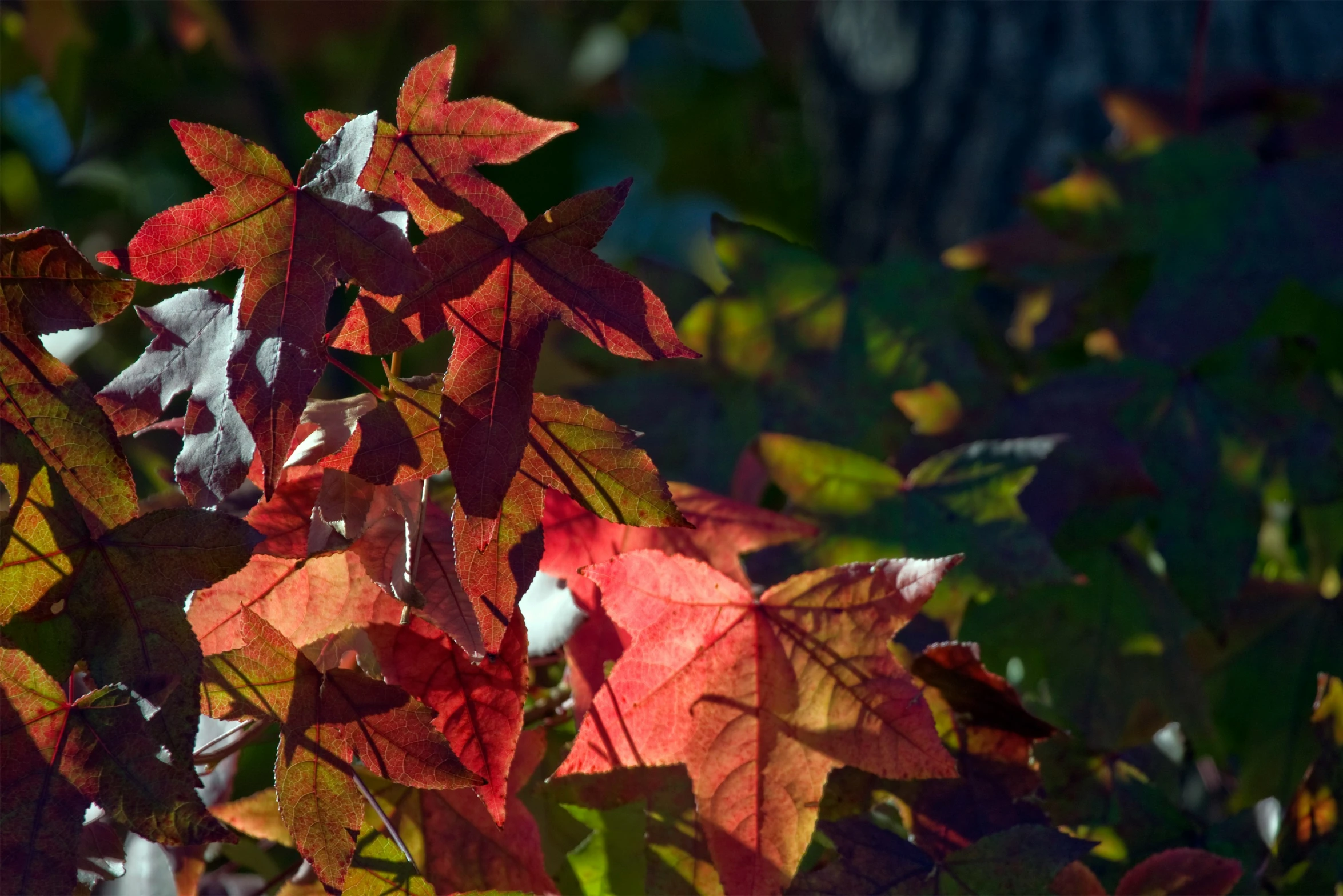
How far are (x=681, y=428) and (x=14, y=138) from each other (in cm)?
228

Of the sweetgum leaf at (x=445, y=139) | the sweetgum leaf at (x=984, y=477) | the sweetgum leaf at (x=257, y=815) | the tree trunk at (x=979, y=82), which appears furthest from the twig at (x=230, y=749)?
the tree trunk at (x=979, y=82)

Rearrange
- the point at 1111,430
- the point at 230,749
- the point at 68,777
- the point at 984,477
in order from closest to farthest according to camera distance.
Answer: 1. the point at 68,777
2. the point at 230,749
3. the point at 984,477
4. the point at 1111,430

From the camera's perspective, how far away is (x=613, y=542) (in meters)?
0.60

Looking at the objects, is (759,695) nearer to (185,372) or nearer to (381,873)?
(381,873)

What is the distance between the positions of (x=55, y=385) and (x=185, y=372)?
6 cm

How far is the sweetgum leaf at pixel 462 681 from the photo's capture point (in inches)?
20.0

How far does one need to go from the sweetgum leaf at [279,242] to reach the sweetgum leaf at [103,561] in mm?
86

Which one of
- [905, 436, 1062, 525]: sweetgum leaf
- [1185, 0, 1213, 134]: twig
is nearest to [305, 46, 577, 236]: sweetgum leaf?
[905, 436, 1062, 525]: sweetgum leaf

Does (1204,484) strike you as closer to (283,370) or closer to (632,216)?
(283,370)

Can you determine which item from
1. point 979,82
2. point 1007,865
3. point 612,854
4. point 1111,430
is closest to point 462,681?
point 612,854

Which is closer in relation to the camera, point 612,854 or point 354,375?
point 354,375

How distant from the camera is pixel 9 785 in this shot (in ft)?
1.44

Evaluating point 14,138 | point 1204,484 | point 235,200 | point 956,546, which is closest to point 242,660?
point 235,200

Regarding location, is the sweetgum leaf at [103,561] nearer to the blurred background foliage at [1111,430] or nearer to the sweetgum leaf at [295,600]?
the sweetgum leaf at [295,600]
